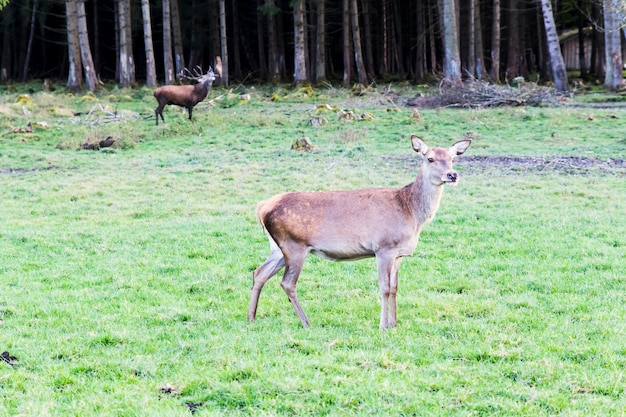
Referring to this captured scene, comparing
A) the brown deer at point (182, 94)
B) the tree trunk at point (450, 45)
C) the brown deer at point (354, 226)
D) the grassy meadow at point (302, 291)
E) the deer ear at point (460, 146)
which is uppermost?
the tree trunk at point (450, 45)

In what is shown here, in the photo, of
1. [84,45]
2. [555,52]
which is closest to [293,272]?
[555,52]

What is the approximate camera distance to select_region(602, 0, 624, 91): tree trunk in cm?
2777

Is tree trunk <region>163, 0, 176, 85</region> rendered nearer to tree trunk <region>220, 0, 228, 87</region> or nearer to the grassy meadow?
tree trunk <region>220, 0, 228, 87</region>

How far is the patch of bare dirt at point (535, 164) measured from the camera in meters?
14.9

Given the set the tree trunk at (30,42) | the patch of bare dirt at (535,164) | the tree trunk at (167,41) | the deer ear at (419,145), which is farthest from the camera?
the tree trunk at (30,42)

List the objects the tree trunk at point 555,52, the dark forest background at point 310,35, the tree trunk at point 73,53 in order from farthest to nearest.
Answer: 1. the dark forest background at point 310,35
2. the tree trunk at point 73,53
3. the tree trunk at point 555,52

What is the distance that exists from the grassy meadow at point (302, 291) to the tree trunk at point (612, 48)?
1119cm

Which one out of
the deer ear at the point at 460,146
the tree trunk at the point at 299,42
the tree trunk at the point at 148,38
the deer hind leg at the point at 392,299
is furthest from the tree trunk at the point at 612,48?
the deer hind leg at the point at 392,299

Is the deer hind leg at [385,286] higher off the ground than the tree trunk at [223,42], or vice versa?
the tree trunk at [223,42]

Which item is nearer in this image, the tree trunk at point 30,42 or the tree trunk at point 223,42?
the tree trunk at point 223,42

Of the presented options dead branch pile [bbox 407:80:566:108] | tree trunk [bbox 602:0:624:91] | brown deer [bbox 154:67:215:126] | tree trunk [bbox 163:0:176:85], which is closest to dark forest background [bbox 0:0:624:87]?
tree trunk [bbox 163:0:176:85]

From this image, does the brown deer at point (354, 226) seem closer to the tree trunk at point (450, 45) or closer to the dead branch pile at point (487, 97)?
the dead branch pile at point (487, 97)

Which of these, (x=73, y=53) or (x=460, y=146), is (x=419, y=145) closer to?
(x=460, y=146)

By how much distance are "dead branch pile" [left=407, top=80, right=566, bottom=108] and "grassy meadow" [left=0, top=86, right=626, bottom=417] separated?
5.75 meters
